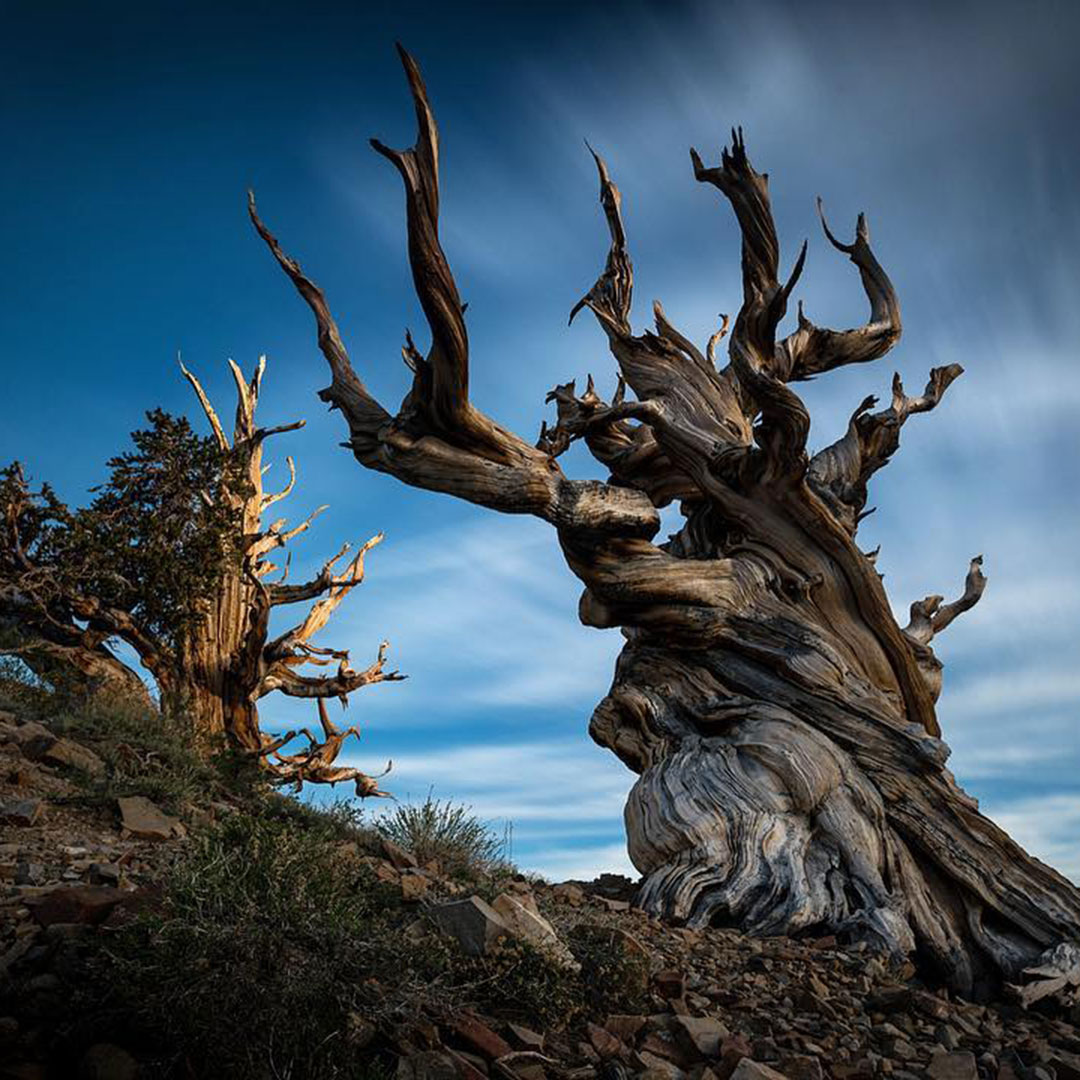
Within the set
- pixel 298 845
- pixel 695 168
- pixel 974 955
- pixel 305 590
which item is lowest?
pixel 974 955

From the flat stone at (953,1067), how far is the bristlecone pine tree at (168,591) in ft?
26.2

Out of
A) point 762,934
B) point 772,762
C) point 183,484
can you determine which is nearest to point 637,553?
point 772,762

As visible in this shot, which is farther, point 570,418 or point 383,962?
point 570,418

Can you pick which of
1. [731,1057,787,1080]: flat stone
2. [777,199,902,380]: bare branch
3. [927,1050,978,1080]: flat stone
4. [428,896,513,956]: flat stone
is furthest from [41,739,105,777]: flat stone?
[777,199,902,380]: bare branch

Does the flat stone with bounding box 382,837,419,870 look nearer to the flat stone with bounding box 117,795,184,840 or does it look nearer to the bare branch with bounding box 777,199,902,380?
the flat stone with bounding box 117,795,184,840

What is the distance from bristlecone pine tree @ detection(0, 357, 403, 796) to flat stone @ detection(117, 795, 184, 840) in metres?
3.97

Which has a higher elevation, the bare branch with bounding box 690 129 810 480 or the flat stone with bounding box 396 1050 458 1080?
the bare branch with bounding box 690 129 810 480

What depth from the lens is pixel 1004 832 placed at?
748cm

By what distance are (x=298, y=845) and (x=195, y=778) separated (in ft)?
15.1

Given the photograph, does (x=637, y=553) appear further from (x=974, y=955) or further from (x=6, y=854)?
(x=6, y=854)

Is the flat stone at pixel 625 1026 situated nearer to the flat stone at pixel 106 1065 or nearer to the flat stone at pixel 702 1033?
the flat stone at pixel 702 1033

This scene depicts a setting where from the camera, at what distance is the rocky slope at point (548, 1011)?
3.21m

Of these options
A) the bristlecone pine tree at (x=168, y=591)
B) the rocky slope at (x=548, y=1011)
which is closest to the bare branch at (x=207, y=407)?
the bristlecone pine tree at (x=168, y=591)

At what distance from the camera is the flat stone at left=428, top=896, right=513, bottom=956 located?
389 cm
